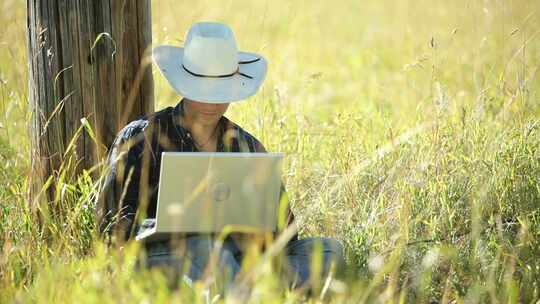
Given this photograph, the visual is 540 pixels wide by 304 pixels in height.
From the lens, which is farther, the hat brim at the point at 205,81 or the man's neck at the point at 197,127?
the man's neck at the point at 197,127

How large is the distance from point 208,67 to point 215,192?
2.52 feet

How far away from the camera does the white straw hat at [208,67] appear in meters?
4.26

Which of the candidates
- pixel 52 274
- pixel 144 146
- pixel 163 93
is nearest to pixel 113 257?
pixel 52 274

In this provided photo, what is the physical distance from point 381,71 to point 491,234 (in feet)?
17.3

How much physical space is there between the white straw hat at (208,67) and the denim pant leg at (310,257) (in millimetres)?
676

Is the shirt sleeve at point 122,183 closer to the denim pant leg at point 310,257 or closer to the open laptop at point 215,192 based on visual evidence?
the open laptop at point 215,192

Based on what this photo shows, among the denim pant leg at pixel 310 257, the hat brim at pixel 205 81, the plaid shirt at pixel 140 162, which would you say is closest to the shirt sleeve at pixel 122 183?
the plaid shirt at pixel 140 162

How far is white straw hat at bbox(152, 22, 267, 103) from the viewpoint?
426 centimetres

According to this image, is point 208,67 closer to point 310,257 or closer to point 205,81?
point 205,81

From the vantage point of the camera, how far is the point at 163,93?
7680 millimetres

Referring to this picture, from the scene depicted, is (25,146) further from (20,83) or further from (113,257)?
(113,257)

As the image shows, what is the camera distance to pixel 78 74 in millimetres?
4391

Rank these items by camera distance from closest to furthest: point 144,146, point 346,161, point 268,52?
point 144,146 < point 346,161 < point 268,52

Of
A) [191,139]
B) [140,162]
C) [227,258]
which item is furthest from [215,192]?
[191,139]
